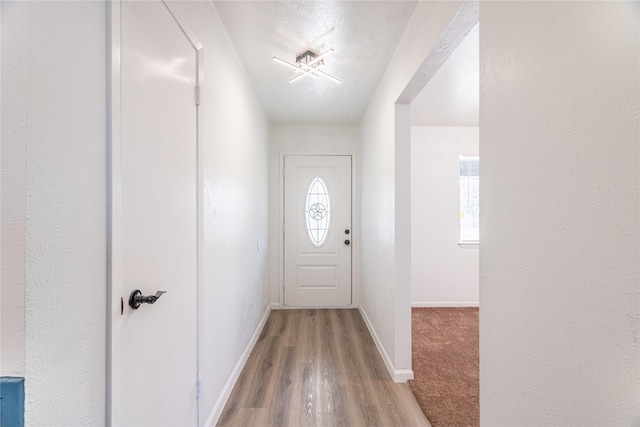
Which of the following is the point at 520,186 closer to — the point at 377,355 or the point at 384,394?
the point at 384,394

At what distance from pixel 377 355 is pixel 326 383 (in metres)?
0.66

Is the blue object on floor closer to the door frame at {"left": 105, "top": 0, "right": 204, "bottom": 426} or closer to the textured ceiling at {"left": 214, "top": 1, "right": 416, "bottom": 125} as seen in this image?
the door frame at {"left": 105, "top": 0, "right": 204, "bottom": 426}

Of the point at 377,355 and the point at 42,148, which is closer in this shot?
the point at 42,148

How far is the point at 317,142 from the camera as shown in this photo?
13.1ft

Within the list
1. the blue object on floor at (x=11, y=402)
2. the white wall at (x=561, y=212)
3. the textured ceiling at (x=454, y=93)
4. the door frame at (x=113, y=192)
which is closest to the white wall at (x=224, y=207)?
the door frame at (x=113, y=192)

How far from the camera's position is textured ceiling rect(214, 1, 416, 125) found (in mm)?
1729

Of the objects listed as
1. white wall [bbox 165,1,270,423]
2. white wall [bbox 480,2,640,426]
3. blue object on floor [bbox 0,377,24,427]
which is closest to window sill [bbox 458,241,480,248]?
white wall [bbox 165,1,270,423]

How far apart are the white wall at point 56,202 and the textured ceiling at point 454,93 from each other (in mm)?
2084

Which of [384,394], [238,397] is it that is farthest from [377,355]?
[238,397]

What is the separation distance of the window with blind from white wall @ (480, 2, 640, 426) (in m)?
3.26

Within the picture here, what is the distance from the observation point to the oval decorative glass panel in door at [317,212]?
4027mm

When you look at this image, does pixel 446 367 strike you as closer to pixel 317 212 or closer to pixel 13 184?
pixel 317 212

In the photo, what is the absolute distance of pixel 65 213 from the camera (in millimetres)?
714

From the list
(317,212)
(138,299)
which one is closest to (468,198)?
(317,212)
